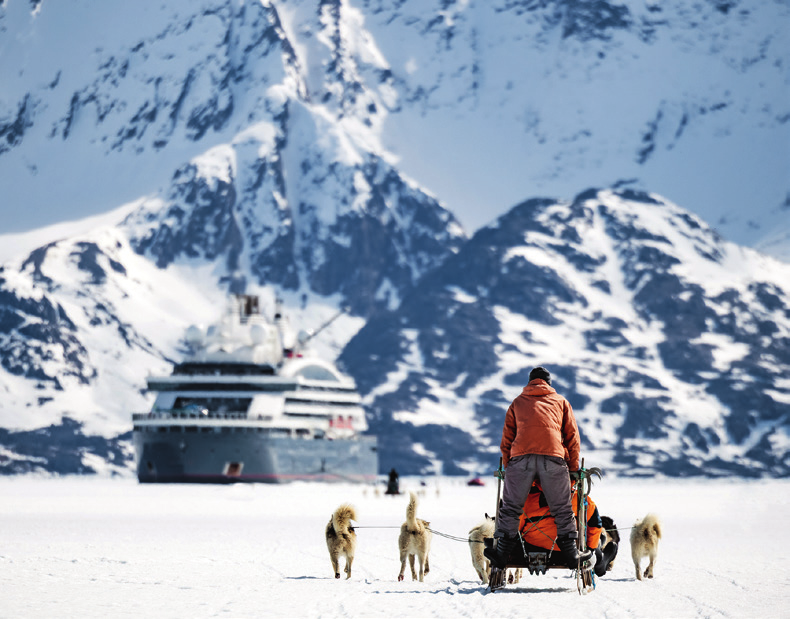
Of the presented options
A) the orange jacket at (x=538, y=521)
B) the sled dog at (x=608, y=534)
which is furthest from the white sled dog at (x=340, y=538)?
the orange jacket at (x=538, y=521)

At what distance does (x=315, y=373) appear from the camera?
5896 inches

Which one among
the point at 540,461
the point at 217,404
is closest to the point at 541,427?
the point at 540,461

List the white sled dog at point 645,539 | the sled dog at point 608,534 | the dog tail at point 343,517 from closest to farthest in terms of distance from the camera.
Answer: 1. the sled dog at point 608,534
2. the dog tail at point 343,517
3. the white sled dog at point 645,539

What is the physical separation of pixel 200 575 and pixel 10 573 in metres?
3.86

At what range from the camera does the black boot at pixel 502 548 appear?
25594mm

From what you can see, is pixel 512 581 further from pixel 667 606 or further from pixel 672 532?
pixel 672 532

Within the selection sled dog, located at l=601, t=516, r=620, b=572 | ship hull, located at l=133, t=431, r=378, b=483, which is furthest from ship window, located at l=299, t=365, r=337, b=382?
sled dog, located at l=601, t=516, r=620, b=572

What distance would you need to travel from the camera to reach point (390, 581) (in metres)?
30.3

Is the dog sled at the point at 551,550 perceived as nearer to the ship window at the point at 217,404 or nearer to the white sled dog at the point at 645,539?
the white sled dog at the point at 645,539

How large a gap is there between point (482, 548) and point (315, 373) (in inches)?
4789

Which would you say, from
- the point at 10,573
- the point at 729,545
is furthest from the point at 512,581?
the point at 729,545

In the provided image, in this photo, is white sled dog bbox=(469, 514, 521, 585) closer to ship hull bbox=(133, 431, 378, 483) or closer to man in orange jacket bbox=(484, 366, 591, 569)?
man in orange jacket bbox=(484, 366, 591, 569)

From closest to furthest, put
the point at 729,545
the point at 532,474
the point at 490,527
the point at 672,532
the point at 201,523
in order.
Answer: the point at 532,474 < the point at 490,527 < the point at 729,545 < the point at 672,532 < the point at 201,523

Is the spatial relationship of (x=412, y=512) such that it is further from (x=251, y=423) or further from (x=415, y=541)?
(x=251, y=423)
